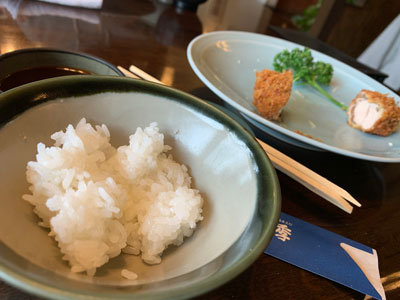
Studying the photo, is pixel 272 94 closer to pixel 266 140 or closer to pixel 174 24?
pixel 266 140

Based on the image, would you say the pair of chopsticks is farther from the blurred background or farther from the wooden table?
the blurred background

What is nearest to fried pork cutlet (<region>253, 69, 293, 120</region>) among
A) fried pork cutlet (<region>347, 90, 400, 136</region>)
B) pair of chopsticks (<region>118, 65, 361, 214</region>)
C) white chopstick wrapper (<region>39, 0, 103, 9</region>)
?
pair of chopsticks (<region>118, 65, 361, 214</region>)

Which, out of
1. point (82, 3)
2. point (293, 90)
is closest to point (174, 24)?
point (82, 3)

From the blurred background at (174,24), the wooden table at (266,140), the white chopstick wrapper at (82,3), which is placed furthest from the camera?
the white chopstick wrapper at (82,3)

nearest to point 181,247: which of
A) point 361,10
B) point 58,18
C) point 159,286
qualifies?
point 159,286

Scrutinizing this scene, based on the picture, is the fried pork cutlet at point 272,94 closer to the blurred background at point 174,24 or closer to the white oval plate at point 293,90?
the white oval plate at point 293,90

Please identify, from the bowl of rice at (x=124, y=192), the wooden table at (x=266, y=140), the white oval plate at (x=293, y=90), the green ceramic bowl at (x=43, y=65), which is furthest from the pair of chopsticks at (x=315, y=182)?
the green ceramic bowl at (x=43, y=65)
